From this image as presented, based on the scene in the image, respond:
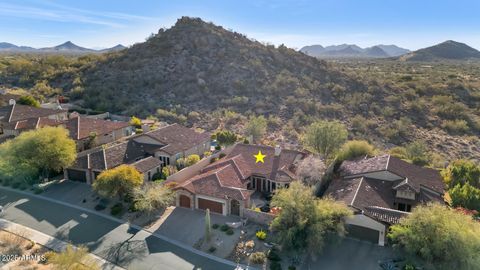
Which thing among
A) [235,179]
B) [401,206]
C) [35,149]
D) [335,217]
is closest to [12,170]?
[35,149]

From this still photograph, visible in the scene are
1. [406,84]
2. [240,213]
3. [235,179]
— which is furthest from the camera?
[406,84]

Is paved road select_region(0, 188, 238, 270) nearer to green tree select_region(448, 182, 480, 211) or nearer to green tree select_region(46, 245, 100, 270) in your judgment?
green tree select_region(46, 245, 100, 270)

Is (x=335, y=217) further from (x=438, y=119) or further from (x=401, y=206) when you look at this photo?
(x=438, y=119)

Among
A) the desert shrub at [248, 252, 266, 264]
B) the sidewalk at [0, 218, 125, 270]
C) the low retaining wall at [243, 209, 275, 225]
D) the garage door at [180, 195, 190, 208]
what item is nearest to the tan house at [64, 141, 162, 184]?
the garage door at [180, 195, 190, 208]

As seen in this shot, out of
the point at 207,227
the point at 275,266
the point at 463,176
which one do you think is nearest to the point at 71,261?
the point at 207,227

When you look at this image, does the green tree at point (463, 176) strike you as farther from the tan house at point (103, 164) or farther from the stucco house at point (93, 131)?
the stucco house at point (93, 131)

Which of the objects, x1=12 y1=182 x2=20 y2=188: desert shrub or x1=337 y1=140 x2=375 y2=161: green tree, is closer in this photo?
x1=12 y1=182 x2=20 y2=188: desert shrub
